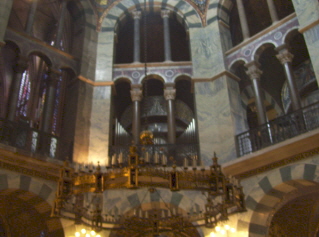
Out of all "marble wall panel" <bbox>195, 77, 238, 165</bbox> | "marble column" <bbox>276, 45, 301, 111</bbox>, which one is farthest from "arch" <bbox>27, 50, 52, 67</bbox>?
"marble column" <bbox>276, 45, 301, 111</bbox>

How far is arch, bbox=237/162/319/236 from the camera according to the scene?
8234mm

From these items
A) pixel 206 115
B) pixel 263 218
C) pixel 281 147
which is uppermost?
pixel 206 115

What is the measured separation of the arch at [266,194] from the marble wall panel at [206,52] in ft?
11.8

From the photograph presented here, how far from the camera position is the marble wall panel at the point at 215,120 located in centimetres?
963

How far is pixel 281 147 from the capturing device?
8164 millimetres

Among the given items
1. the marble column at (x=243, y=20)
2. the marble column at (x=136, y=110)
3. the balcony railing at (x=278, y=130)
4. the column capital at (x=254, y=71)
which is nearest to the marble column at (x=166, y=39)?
the marble column at (x=136, y=110)

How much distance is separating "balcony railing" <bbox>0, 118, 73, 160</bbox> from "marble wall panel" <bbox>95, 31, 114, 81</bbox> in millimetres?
2430

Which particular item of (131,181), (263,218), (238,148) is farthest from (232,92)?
(131,181)

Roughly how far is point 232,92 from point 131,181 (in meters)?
5.60

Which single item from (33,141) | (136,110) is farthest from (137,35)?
(33,141)

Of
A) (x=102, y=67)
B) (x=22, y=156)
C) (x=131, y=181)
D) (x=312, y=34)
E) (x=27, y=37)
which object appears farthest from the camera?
(x=102, y=67)

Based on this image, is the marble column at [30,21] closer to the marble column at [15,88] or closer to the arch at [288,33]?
the marble column at [15,88]

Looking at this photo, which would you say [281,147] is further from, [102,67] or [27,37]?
[27,37]

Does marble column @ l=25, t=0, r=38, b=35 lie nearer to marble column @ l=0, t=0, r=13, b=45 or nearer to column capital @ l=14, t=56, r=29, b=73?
column capital @ l=14, t=56, r=29, b=73
